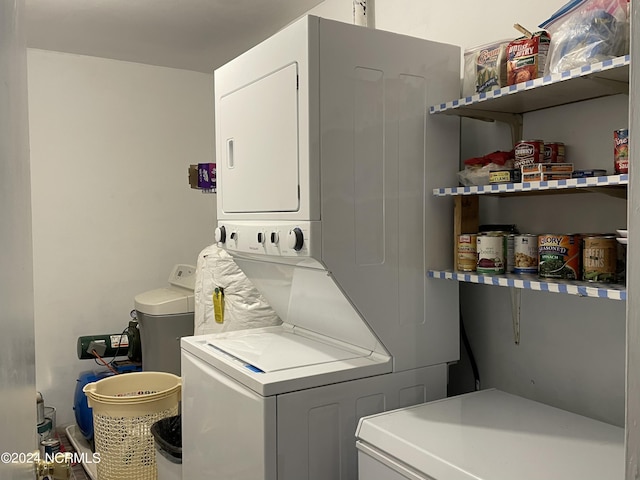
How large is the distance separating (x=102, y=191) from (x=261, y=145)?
2.34m

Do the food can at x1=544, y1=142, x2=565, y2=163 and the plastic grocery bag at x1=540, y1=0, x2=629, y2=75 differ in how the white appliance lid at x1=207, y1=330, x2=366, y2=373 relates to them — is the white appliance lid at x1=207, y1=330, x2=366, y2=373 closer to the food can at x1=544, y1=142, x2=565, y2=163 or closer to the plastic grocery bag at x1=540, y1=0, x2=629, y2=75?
the food can at x1=544, y1=142, x2=565, y2=163

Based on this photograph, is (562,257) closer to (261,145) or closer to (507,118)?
(507,118)

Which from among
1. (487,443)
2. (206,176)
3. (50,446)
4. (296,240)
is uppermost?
(206,176)

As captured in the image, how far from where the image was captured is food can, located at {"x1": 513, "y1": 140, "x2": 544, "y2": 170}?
173 centimetres

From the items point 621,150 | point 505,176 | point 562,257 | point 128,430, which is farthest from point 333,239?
point 128,430

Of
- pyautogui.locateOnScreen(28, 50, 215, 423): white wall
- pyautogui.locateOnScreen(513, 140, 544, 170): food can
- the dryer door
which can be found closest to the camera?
pyautogui.locateOnScreen(513, 140, 544, 170): food can

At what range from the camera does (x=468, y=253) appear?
75.8 inches

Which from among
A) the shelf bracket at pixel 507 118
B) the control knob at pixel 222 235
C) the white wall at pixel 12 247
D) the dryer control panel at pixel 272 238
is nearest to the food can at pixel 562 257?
the shelf bracket at pixel 507 118

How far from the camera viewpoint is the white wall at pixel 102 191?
383 centimetres

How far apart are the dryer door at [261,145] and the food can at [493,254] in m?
0.62

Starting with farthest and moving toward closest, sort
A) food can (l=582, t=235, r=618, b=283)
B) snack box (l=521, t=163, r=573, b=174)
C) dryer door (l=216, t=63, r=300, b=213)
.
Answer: dryer door (l=216, t=63, r=300, b=213)
snack box (l=521, t=163, r=573, b=174)
food can (l=582, t=235, r=618, b=283)

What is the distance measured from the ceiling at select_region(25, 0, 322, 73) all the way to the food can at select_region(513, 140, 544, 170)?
5.80 feet

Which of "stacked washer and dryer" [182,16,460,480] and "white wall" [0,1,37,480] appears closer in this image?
"white wall" [0,1,37,480]

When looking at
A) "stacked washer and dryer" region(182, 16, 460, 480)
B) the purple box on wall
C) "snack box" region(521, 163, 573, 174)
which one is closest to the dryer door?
"stacked washer and dryer" region(182, 16, 460, 480)
